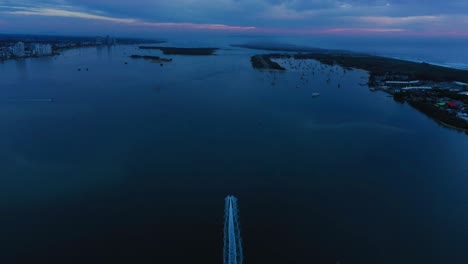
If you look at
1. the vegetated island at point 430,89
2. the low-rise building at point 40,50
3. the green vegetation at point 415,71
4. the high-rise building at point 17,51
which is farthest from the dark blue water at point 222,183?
the low-rise building at point 40,50

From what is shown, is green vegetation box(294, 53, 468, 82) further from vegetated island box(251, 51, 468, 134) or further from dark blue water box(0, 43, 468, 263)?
dark blue water box(0, 43, 468, 263)

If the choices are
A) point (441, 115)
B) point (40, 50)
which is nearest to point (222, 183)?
point (441, 115)

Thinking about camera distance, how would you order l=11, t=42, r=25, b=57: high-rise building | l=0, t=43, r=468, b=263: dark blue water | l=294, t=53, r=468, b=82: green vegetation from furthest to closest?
l=11, t=42, r=25, b=57: high-rise building
l=294, t=53, r=468, b=82: green vegetation
l=0, t=43, r=468, b=263: dark blue water

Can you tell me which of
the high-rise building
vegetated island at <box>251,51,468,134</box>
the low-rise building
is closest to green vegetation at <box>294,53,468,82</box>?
vegetated island at <box>251,51,468,134</box>

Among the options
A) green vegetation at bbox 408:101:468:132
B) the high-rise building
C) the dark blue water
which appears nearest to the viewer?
the dark blue water

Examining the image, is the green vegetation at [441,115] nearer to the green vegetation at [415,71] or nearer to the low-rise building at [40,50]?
the green vegetation at [415,71]

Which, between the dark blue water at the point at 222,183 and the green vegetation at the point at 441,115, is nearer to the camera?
the dark blue water at the point at 222,183

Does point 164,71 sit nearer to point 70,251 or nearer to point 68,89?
point 68,89

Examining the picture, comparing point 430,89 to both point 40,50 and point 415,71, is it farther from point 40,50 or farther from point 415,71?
point 40,50

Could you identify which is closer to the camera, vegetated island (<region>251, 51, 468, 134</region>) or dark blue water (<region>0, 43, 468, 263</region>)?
dark blue water (<region>0, 43, 468, 263</region>)
